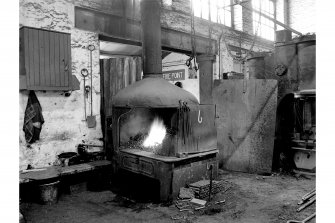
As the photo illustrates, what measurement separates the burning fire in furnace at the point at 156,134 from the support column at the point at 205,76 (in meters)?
3.43

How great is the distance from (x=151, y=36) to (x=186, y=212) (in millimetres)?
3626

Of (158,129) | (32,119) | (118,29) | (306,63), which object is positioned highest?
(118,29)

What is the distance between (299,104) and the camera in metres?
6.91

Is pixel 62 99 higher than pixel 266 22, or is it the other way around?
pixel 266 22

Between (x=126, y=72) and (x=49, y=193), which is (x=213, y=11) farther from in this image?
(x=49, y=193)

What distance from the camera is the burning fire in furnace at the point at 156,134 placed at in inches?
227

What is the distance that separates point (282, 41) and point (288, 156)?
3168 mm

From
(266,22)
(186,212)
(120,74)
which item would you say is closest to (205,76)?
(120,74)

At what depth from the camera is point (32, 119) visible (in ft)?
17.8

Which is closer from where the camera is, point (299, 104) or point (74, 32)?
point (74, 32)

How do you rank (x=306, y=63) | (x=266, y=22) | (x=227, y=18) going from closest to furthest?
(x=306, y=63) < (x=227, y=18) < (x=266, y=22)

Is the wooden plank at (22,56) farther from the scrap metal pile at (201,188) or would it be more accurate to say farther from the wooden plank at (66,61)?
the scrap metal pile at (201,188)
